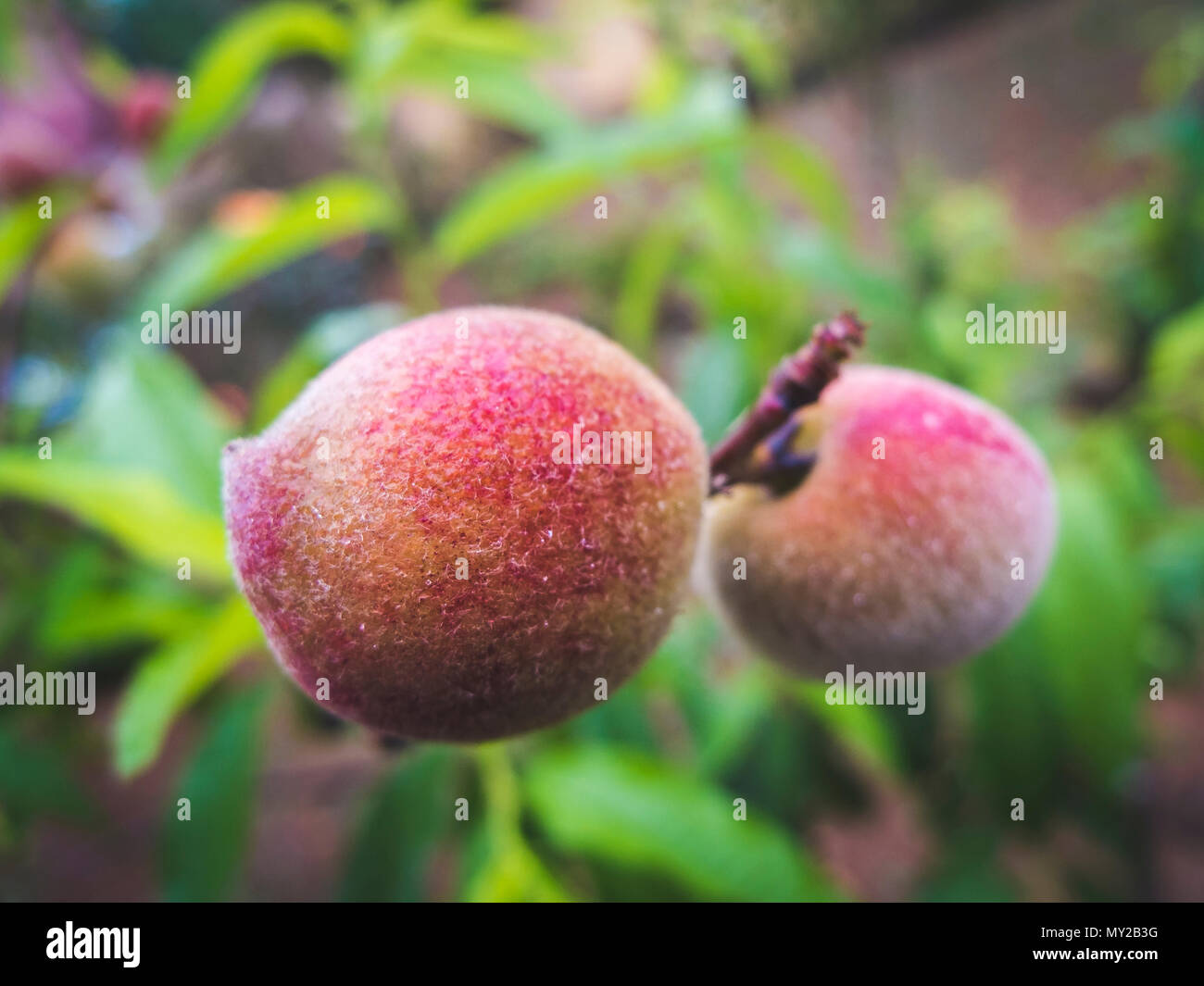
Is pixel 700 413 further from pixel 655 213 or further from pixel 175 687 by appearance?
pixel 655 213

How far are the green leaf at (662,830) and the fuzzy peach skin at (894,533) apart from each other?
339 millimetres

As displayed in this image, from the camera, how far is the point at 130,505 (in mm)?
740

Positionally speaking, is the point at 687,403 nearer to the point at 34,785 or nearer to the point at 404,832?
the point at 404,832

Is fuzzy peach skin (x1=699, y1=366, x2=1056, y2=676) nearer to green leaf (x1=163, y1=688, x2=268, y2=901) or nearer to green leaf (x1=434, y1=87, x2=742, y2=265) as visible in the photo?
green leaf (x1=434, y1=87, x2=742, y2=265)

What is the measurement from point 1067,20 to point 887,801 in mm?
2283

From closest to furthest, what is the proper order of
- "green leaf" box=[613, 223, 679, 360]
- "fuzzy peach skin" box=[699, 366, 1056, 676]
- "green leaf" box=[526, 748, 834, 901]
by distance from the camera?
"fuzzy peach skin" box=[699, 366, 1056, 676] → "green leaf" box=[526, 748, 834, 901] → "green leaf" box=[613, 223, 679, 360]

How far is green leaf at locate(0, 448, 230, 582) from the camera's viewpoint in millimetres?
738

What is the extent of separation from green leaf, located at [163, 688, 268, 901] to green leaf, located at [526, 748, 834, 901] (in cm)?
38

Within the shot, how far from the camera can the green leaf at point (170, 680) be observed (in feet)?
1.85

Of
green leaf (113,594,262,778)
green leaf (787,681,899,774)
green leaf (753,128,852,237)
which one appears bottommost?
green leaf (787,681,899,774)

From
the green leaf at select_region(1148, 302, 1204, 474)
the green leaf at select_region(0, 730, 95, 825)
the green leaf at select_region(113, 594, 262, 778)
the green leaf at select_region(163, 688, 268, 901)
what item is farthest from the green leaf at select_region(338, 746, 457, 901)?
the green leaf at select_region(1148, 302, 1204, 474)

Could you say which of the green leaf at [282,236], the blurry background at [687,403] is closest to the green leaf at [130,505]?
the blurry background at [687,403]

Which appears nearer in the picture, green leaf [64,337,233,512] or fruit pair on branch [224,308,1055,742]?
fruit pair on branch [224,308,1055,742]

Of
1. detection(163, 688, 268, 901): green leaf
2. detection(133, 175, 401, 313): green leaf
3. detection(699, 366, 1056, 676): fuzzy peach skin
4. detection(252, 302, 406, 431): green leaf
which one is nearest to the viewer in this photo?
detection(699, 366, 1056, 676): fuzzy peach skin
